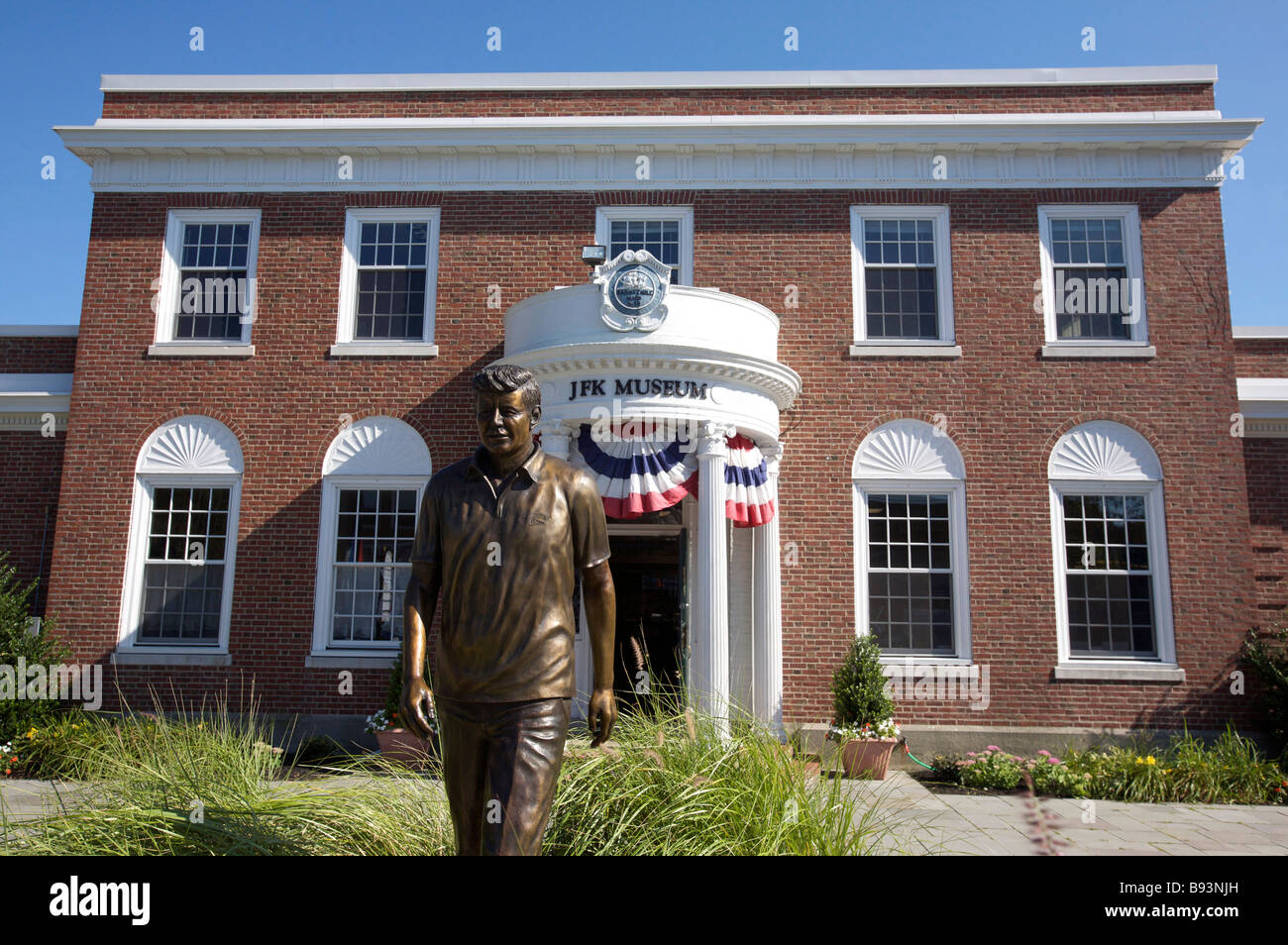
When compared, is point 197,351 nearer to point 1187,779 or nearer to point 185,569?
point 185,569

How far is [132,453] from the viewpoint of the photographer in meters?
12.9

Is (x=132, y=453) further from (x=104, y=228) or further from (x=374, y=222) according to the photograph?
(x=374, y=222)

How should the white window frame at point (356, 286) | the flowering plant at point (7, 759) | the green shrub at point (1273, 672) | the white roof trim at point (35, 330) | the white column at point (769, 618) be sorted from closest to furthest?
the flowering plant at point (7, 759), the green shrub at point (1273, 672), the white column at point (769, 618), the white window frame at point (356, 286), the white roof trim at point (35, 330)

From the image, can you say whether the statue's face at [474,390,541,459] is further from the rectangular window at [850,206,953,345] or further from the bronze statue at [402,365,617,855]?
the rectangular window at [850,206,953,345]

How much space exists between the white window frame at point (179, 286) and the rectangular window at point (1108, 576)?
1289 cm

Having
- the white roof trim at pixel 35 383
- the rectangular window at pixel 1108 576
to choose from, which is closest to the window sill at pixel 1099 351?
the rectangular window at pixel 1108 576

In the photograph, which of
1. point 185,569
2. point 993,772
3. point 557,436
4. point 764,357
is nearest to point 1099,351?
point 764,357

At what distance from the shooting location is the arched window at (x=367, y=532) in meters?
12.5

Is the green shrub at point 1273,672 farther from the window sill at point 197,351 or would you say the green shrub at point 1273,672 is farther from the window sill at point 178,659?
the window sill at point 197,351

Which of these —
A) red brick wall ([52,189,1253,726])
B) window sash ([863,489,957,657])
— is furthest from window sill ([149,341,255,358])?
window sash ([863,489,957,657])

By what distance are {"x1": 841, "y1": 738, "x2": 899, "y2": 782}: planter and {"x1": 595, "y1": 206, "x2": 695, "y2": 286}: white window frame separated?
7554mm

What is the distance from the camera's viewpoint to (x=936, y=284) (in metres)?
13.1

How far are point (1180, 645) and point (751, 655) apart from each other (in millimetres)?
6090
